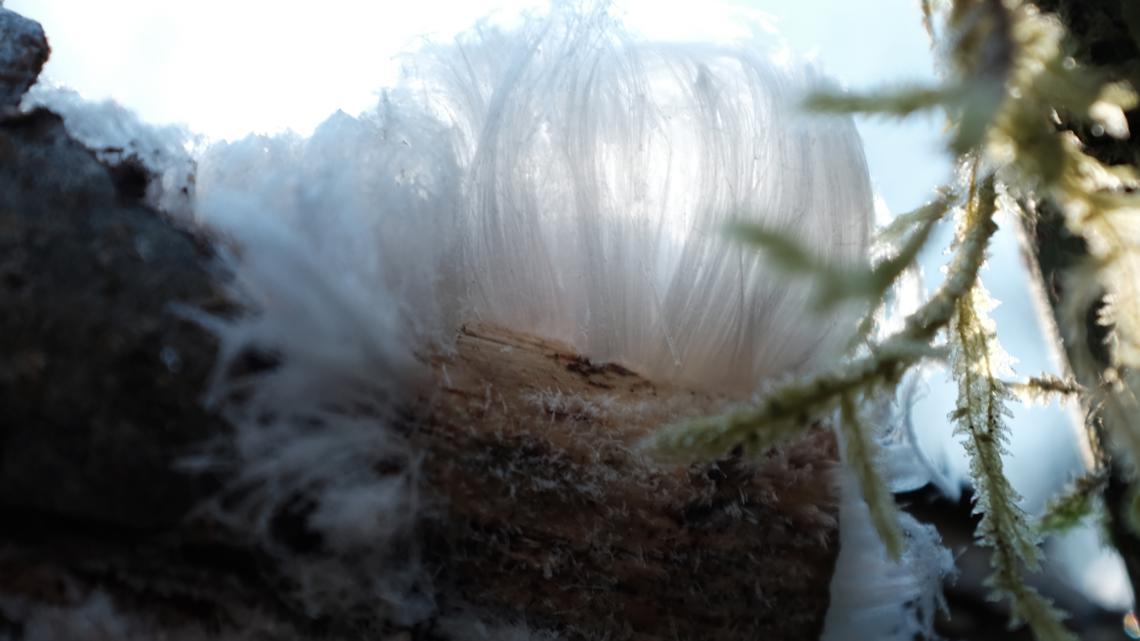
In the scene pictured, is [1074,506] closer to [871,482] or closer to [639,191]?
[871,482]

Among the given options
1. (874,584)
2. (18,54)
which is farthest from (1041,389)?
(18,54)

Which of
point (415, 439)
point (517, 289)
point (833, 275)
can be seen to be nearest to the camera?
point (833, 275)

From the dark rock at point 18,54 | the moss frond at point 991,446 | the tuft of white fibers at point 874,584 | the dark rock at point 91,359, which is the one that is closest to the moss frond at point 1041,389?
the moss frond at point 991,446

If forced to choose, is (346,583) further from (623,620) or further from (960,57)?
(960,57)

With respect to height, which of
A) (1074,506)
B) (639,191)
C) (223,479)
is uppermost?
(639,191)

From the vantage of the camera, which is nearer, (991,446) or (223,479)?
(223,479)

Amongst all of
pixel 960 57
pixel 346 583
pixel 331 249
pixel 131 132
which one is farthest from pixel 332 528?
pixel 960 57
